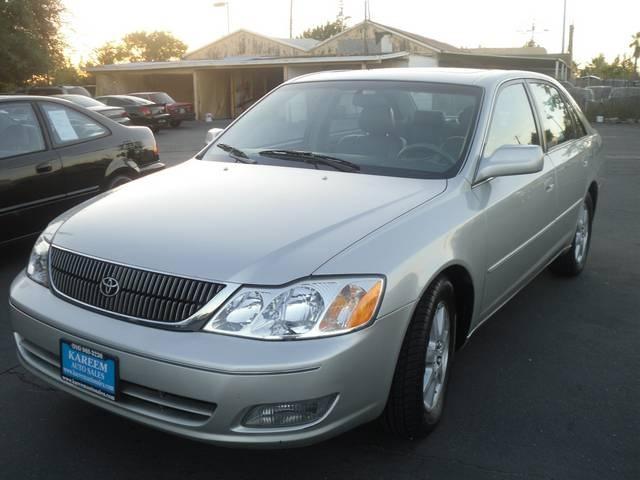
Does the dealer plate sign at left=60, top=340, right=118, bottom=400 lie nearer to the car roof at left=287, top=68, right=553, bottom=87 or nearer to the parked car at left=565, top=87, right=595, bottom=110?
the car roof at left=287, top=68, right=553, bottom=87

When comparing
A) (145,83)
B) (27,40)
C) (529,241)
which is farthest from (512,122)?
(145,83)

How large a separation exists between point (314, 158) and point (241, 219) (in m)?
0.91

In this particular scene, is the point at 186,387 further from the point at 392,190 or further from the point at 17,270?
the point at 17,270

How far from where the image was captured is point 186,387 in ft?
7.69

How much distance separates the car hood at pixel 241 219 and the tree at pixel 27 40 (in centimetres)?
2412

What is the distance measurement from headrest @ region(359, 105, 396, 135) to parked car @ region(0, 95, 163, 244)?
303cm

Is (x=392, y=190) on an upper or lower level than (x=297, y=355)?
upper

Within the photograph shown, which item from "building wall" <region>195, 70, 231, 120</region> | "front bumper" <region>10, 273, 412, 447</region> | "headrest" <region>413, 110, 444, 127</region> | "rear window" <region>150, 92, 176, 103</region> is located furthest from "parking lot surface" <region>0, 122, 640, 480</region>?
"building wall" <region>195, 70, 231, 120</region>

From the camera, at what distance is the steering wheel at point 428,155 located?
11.4 ft

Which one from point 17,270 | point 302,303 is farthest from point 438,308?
point 17,270

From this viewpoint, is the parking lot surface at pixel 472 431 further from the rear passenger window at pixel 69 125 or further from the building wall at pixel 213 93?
the building wall at pixel 213 93

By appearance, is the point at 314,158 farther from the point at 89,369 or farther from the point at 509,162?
the point at 89,369

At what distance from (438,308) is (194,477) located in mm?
1267

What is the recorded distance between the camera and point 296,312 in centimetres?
242
